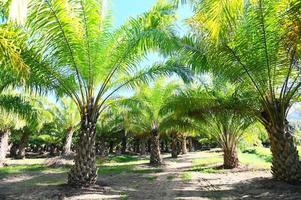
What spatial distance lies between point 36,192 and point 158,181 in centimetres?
437

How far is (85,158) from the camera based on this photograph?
35.6 ft

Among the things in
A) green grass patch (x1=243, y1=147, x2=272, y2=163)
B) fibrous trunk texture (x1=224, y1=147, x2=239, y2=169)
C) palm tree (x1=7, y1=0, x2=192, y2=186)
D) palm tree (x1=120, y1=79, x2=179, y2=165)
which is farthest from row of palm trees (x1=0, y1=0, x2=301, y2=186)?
green grass patch (x1=243, y1=147, x2=272, y2=163)

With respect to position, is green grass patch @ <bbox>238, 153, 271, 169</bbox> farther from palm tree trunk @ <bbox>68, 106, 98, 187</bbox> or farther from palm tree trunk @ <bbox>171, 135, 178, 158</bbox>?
palm tree trunk @ <bbox>68, 106, 98, 187</bbox>

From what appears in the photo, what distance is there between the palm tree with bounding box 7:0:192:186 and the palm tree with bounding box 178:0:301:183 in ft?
5.26

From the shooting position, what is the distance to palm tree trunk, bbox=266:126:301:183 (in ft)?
32.9

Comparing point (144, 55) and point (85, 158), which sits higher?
point (144, 55)

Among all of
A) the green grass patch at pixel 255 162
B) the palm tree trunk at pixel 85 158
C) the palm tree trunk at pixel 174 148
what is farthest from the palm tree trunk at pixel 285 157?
the palm tree trunk at pixel 174 148

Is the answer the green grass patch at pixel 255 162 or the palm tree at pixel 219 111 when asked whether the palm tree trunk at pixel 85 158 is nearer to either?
the palm tree at pixel 219 111

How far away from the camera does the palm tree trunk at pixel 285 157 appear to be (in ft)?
32.9

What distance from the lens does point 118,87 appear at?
1181 centimetres

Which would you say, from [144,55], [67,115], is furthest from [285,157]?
[67,115]

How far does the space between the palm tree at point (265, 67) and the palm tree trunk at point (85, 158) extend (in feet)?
14.0

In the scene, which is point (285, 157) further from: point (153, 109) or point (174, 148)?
point (174, 148)

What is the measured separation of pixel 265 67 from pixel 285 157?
2.80 meters
